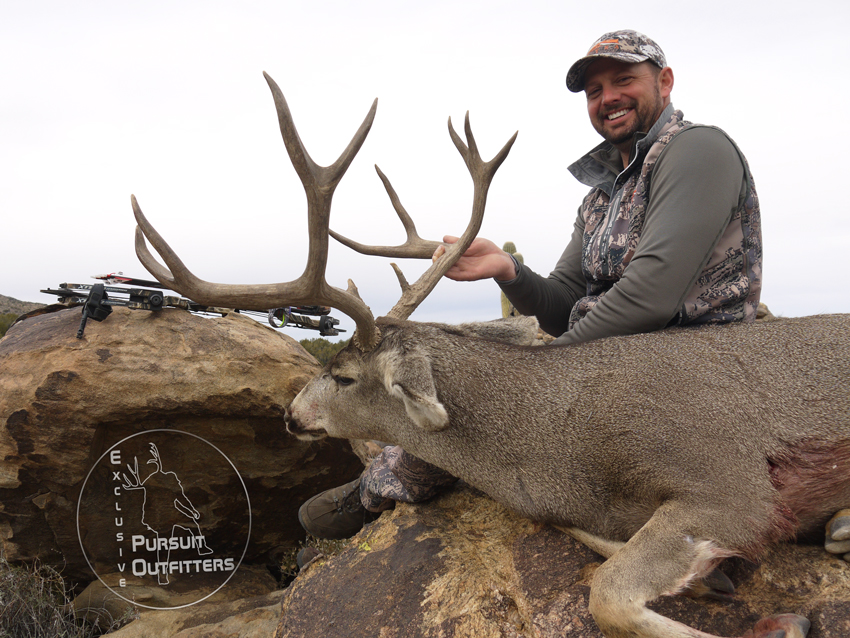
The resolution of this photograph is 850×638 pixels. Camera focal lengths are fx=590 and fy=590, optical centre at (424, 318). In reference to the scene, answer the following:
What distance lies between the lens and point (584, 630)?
270 centimetres

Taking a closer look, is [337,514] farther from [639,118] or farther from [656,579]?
[639,118]

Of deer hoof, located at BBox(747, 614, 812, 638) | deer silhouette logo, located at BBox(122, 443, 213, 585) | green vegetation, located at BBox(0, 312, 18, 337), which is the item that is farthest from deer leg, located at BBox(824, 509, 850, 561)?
green vegetation, located at BBox(0, 312, 18, 337)

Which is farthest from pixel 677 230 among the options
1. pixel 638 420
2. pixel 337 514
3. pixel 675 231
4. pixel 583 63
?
pixel 337 514

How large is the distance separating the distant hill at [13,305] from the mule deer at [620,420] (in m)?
16.1

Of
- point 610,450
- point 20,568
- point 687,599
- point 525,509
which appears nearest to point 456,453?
point 525,509

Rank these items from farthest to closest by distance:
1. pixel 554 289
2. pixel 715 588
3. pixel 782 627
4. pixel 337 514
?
pixel 554 289, pixel 337 514, pixel 715 588, pixel 782 627

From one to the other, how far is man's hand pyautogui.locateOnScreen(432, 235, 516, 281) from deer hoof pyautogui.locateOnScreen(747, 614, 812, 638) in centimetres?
273

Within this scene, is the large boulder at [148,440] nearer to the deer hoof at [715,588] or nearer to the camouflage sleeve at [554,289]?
the camouflage sleeve at [554,289]

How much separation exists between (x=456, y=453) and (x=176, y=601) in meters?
4.19

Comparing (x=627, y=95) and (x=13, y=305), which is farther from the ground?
(x=627, y=95)

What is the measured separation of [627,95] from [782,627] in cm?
322

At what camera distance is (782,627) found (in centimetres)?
242

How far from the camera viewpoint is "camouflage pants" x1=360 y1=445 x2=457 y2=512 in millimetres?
3916

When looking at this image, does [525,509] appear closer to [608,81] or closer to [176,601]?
[608,81]
